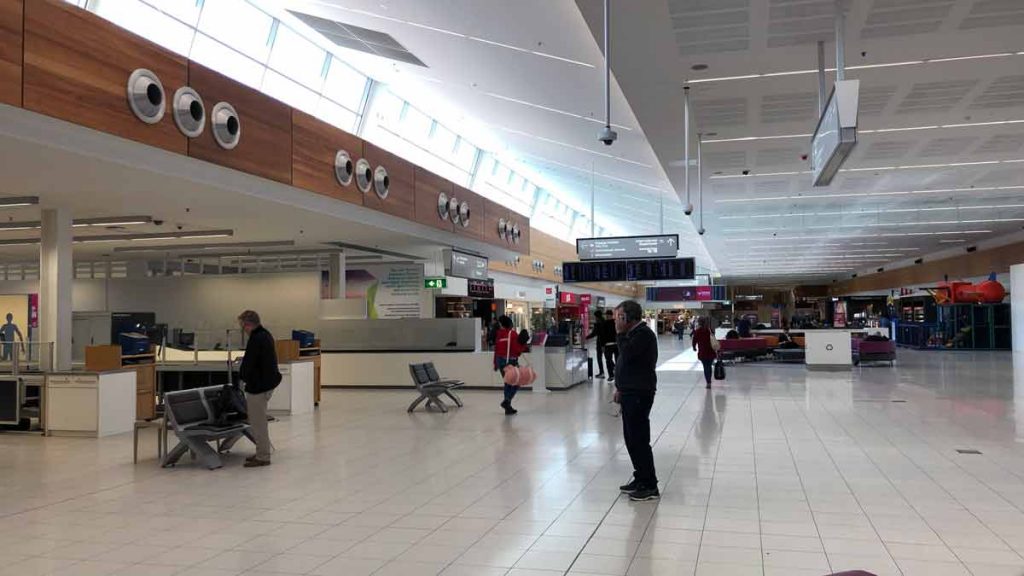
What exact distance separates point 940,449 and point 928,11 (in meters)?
4.38

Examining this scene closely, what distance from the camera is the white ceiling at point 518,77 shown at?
8375mm

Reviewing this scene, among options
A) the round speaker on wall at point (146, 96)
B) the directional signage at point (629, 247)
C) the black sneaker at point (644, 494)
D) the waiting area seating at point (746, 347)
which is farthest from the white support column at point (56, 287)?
the waiting area seating at point (746, 347)

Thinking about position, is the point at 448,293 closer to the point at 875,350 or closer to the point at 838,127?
the point at 875,350

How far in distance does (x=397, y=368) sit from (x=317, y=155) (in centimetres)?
649

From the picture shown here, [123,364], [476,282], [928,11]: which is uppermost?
[928,11]

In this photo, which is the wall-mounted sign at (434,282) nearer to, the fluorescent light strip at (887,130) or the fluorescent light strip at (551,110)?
the fluorescent light strip at (551,110)

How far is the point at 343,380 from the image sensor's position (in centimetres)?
1562

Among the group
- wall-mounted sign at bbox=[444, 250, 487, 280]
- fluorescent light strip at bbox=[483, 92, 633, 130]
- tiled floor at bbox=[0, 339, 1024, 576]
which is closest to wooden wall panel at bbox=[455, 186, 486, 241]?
wall-mounted sign at bbox=[444, 250, 487, 280]

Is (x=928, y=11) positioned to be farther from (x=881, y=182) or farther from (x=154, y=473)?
(x=881, y=182)

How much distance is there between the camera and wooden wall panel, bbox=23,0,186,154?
5.84 metres

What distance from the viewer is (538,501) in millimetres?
5594

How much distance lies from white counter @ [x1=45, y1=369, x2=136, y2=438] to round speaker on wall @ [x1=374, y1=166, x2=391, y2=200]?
452cm

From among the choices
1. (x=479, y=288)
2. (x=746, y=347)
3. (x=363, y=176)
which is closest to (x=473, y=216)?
(x=479, y=288)

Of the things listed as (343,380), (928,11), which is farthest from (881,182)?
(343,380)
